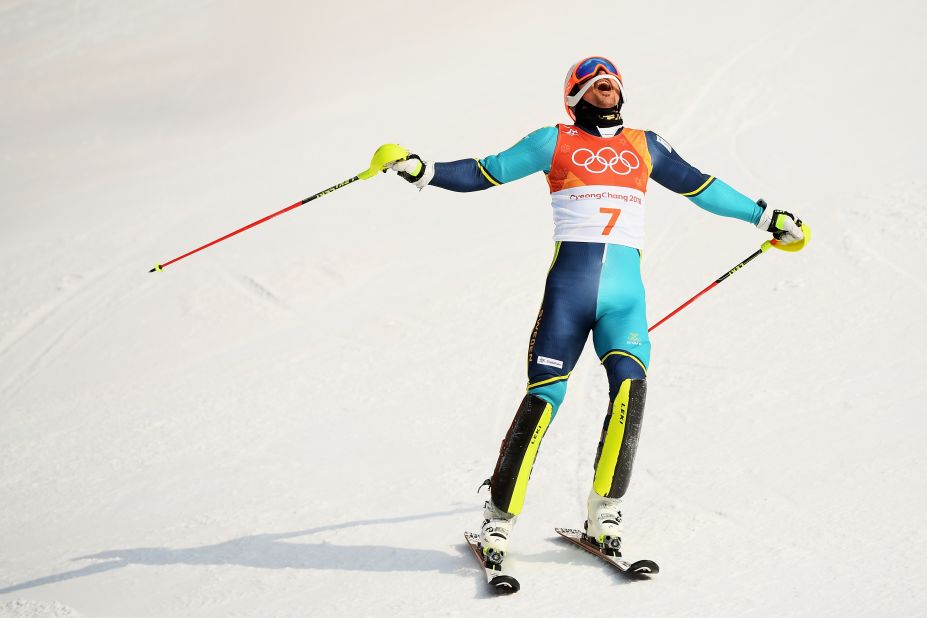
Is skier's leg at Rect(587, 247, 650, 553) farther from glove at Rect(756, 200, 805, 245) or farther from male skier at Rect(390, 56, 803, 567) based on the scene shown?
glove at Rect(756, 200, 805, 245)

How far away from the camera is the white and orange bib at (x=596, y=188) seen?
15.1ft

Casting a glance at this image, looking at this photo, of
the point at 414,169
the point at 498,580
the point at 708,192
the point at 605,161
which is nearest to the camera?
the point at 498,580

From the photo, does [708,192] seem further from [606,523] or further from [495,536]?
[495,536]

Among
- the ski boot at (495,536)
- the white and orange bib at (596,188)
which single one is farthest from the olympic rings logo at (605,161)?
the ski boot at (495,536)

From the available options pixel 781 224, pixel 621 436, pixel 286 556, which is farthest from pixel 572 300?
pixel 286 556

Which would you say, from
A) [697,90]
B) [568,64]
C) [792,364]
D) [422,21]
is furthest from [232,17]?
[792,364]

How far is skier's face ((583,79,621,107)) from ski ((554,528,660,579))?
1.93m

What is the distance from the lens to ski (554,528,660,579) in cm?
423

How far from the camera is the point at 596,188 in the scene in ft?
15.1

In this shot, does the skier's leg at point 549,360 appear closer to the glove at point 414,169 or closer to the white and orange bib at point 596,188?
the white and orange bib at point 596,188

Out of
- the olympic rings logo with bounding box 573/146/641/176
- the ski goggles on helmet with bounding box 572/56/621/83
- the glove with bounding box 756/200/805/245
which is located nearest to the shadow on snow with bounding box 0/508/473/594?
the olympic rings logo with bounding box 573/146/641/176

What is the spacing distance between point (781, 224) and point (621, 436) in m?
1.38

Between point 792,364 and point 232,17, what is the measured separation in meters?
17.1

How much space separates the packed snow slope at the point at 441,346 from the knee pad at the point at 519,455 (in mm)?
350
